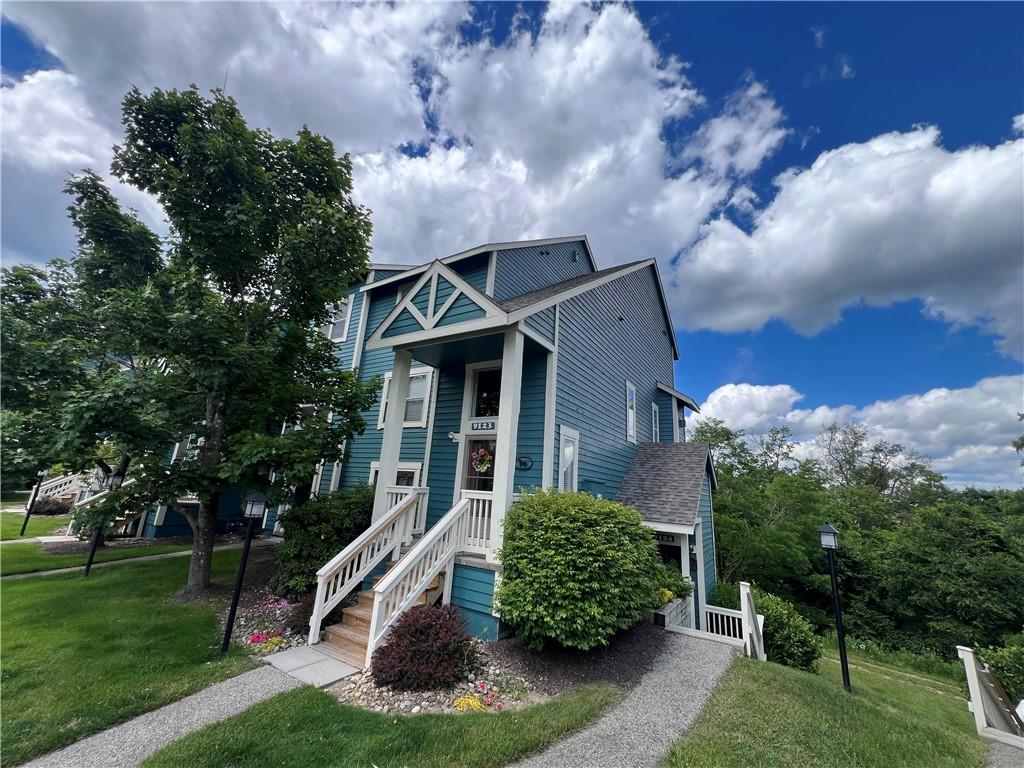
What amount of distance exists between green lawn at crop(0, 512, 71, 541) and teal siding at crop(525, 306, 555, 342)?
16.8m

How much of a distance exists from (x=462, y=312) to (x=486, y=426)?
2.55 meters

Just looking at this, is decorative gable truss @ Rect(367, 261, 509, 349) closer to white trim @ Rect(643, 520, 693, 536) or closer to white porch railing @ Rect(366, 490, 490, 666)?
white porch railing @ Rect(366, 490, 490, 666)

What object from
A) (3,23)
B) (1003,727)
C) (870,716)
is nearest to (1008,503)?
(1003,727)

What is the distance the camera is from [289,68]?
26.9ft

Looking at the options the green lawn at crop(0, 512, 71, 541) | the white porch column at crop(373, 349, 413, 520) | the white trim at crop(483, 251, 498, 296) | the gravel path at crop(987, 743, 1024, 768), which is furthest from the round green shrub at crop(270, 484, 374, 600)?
the green lawn at crop(0, 512, 71, 541)

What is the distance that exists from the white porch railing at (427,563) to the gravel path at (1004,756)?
6.80 meters

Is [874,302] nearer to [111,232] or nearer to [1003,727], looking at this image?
[1003,727]

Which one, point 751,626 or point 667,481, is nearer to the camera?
point 751,626

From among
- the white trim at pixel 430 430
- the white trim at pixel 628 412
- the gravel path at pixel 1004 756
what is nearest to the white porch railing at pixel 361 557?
the white trim at pixel 430 430

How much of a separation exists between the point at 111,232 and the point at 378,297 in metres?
6.40

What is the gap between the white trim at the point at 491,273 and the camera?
932cm

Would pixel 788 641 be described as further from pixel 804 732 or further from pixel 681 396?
pixel 681 396

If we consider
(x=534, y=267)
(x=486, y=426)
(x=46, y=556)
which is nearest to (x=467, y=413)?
(x=486, y=426)

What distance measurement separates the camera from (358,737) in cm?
365
